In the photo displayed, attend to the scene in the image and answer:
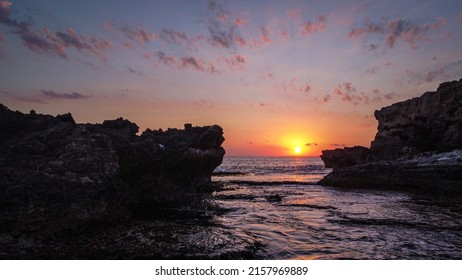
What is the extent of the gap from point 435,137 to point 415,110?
712 inches

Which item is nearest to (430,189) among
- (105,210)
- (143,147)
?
(143,147)

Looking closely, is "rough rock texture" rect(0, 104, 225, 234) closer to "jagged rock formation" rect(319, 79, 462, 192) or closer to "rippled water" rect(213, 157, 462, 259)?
"rippled water" rect(213, 157, 462, 259)

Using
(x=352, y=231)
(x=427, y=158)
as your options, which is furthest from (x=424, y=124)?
(x=352, y=231)

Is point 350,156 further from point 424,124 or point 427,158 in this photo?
point 427,158

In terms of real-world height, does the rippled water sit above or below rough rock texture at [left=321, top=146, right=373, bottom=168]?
below

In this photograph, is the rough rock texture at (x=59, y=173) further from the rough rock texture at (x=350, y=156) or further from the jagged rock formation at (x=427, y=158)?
the rough rock texture at (x=350, y=156)

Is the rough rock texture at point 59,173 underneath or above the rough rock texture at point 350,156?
underneath

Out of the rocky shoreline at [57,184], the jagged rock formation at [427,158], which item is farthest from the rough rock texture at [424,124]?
the rocky shoreline at [57,184]

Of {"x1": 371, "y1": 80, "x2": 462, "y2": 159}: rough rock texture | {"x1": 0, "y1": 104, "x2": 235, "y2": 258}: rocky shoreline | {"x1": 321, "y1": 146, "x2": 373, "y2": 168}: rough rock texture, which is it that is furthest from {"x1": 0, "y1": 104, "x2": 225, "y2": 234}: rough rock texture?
{"x1": 321, "y1": 146, "x2": 373, "y2": 168}: rough rock texture

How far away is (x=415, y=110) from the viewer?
161ft

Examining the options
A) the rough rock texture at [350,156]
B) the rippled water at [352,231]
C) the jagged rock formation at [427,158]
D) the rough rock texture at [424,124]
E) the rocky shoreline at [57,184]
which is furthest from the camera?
the rough rock texture at [350,156]

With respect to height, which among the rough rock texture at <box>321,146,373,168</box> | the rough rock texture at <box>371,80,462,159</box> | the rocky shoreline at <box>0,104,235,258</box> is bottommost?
the rocky shoreline at <box>0,104,235,258</box>

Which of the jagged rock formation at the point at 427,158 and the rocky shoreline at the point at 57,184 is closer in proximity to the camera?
the rocky shoreline at the point at 57,184

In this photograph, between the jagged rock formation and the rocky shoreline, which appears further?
the jagged rock formation
